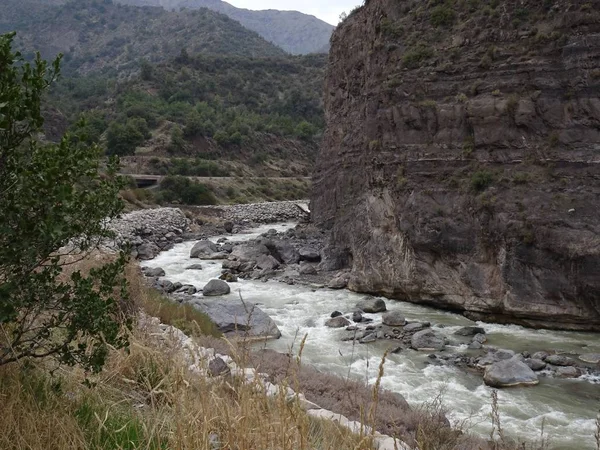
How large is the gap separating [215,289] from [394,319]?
21.4 feet

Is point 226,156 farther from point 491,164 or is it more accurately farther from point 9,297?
point 9,297

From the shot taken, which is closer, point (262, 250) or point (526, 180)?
point (526, 180)

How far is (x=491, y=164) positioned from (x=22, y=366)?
15079mm

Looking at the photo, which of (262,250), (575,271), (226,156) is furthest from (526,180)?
(226,156)

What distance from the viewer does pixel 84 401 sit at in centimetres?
379

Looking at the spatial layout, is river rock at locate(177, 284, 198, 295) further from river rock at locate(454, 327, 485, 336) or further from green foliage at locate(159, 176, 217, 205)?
green foliage at locate(159, 176, 217, 205)

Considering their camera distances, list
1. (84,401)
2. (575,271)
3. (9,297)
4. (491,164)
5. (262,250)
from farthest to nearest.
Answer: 1. (262,250)
2. (491,164)
3. (575,271)
4. (84,401)
5. (9,297)

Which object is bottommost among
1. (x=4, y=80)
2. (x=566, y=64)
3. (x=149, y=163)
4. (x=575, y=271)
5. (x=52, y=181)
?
(x=149, y=163)

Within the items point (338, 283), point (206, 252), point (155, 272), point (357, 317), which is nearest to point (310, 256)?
point (206, 252)

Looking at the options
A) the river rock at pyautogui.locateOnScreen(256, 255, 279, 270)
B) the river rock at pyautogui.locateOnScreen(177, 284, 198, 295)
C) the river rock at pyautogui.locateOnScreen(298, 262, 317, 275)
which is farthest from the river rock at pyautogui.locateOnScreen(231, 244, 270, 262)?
the river rock at pyautogui.locateOnScreen(177, 284, 198, 295)

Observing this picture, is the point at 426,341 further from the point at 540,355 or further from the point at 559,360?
the point at 559,360

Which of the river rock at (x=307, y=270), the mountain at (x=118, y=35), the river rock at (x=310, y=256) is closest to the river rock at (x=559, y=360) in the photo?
the river rock at (x=307, y=270)

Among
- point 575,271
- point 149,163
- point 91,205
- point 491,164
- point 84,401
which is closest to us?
point 84,401

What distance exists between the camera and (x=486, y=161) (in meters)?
16.5
